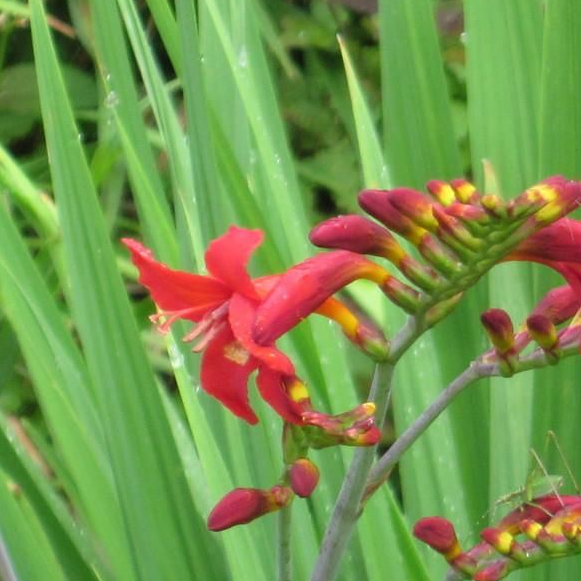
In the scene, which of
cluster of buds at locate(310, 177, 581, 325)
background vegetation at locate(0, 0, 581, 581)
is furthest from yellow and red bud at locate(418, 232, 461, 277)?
background vegetation at locate(0, 0, 581, 581)

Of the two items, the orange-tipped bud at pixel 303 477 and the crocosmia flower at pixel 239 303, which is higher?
the crocosmia flower at pixel 239 303

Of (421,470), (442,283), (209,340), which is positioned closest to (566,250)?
(442,283)

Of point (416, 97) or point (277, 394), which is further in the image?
point (416, 97)

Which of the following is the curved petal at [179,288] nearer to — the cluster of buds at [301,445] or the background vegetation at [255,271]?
the cluster of buds at [301,445]

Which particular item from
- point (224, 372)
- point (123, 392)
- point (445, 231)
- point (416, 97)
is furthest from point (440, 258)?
point (416, 97)

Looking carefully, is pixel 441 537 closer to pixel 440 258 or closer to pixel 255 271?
pixel 440 258

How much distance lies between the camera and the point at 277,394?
0.56 meters

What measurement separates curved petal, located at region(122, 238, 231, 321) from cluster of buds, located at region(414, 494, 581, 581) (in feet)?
0.55

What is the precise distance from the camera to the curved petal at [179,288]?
0.58 m

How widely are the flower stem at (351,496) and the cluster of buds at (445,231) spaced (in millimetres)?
41

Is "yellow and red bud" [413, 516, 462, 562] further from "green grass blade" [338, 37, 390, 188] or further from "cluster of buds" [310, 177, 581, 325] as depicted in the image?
"green grass blade" [338, 37, 390, 188]

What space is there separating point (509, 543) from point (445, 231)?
18cm

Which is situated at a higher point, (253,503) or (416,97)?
(416,97)

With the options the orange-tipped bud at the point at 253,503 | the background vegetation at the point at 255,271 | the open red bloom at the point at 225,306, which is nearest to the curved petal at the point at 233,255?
the open red bloom at the point at 225,306
